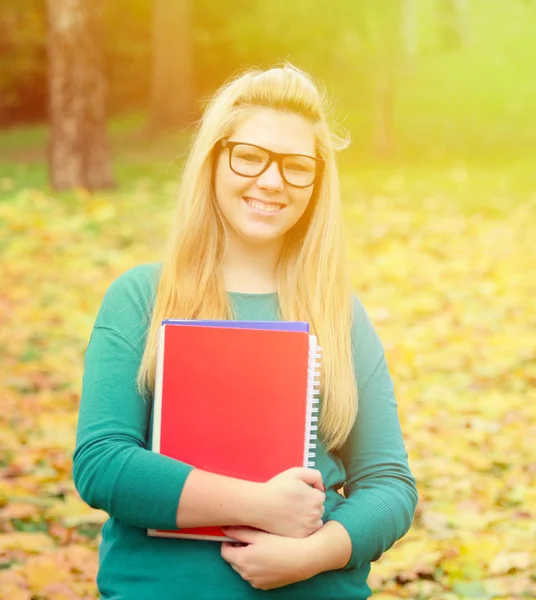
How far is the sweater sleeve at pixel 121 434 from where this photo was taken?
4.94ft

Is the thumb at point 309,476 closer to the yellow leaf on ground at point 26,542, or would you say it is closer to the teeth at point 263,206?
the teeth at point 263,206

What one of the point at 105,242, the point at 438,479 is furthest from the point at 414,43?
the point at 438,479

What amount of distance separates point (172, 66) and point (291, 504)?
12399 mm

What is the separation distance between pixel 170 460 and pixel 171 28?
1236 centimetres

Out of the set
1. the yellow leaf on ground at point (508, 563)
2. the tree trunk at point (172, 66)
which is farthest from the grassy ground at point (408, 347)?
the tree trunk at point (172, 66)

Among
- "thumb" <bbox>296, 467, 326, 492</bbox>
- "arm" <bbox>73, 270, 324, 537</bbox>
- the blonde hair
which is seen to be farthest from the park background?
"thumb" <bbox>296, 467, 326, 492</bbox>

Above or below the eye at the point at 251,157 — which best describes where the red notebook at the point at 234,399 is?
below

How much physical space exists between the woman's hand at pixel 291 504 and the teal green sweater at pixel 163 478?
11 centimetres

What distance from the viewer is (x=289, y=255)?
73.4 inches

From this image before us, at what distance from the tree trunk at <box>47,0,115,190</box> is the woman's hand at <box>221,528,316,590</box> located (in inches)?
285

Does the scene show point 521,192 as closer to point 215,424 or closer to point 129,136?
point 129,136

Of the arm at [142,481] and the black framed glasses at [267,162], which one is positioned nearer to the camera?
the arm at [142,481]

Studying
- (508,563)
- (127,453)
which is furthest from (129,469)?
(508,563)

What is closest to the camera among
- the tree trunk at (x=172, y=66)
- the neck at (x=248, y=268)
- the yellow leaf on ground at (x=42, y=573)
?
the neck at (x=248, y=268)
